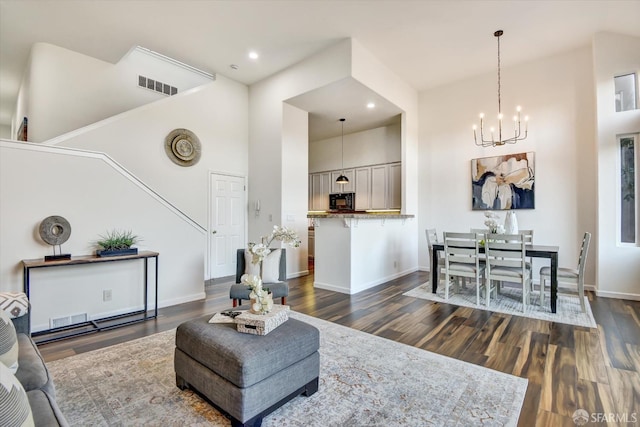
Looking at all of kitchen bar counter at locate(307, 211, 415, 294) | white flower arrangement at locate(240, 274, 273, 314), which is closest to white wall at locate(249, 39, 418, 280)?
kitchen bar counter at locate(307, 211, 415, 294)

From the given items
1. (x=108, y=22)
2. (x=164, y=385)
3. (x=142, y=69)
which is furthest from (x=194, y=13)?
(x=164, y=385)

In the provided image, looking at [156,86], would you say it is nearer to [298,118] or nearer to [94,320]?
[298,118]

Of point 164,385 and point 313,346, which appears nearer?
point 313,346

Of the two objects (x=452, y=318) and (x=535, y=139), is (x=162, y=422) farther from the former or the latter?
(x=535, y=139)

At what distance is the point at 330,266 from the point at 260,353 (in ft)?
10.9

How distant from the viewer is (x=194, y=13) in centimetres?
425

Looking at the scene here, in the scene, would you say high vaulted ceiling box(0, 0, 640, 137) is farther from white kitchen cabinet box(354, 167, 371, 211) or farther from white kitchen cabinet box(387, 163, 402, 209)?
white kitchen cabinet box(354, 167, 371, 211)

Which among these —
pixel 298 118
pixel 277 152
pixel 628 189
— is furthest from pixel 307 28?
pixel 628 189

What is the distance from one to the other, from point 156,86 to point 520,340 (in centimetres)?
701

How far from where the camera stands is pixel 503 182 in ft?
18.7

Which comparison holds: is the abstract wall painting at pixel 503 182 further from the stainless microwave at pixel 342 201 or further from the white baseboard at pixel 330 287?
the white baseboard at pixel 330 287

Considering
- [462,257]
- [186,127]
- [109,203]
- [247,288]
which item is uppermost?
[186,127]

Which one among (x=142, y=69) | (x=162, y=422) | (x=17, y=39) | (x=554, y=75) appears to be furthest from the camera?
(x=142, y=69)

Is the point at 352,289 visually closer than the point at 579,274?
No
